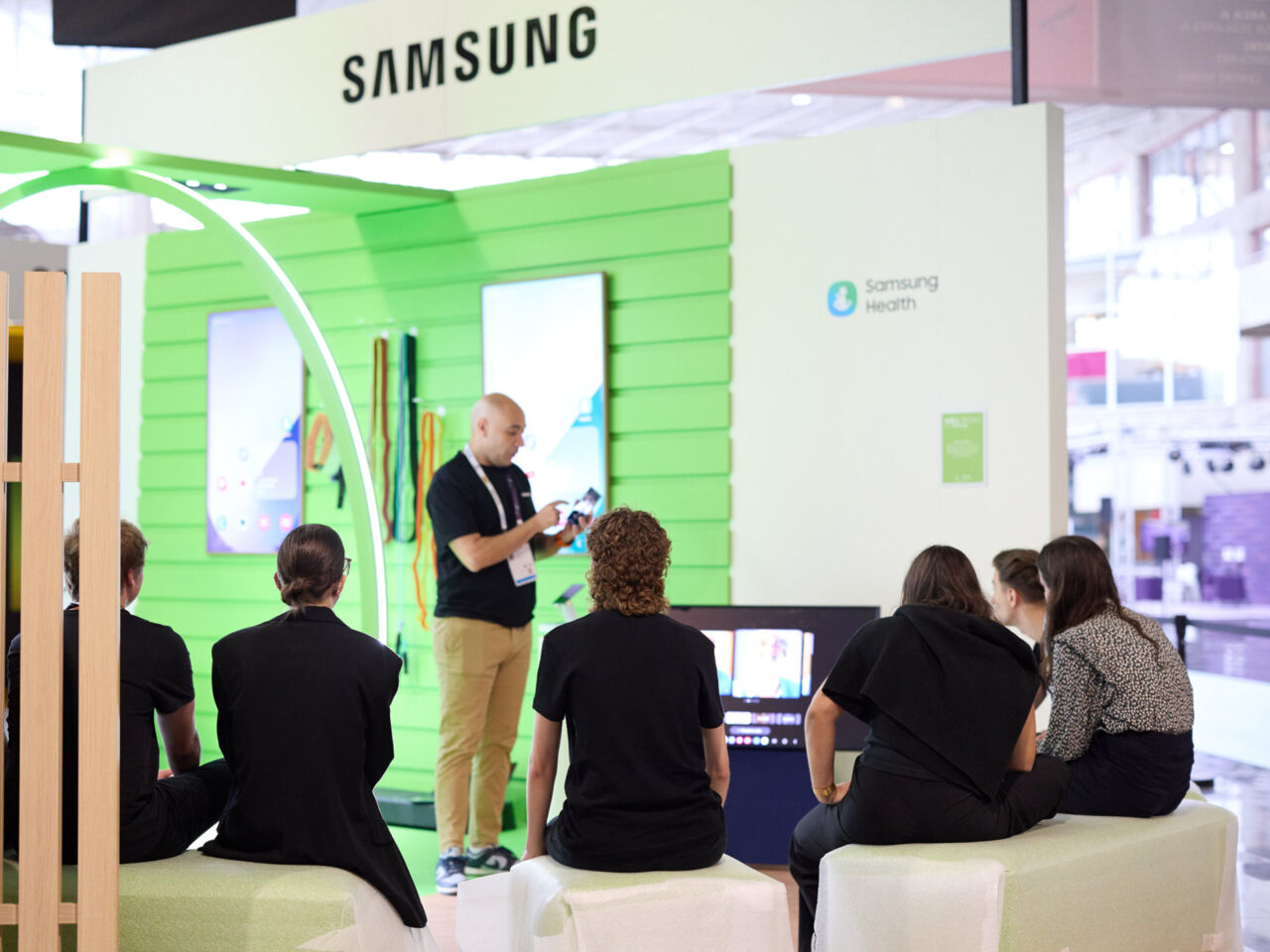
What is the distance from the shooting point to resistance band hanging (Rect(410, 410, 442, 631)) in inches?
223

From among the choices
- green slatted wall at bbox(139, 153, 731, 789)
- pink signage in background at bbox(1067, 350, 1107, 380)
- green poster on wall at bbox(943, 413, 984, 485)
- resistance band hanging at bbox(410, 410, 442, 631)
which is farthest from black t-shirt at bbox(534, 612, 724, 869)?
pink signage in background at bbox(1067, 350, 1107, 380)

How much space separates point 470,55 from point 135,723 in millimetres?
3450

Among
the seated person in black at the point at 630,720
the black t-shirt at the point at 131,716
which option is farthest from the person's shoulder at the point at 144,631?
the seated person in black at the point at 630,720

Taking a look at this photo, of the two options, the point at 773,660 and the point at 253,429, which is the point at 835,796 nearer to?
the point at 773,660

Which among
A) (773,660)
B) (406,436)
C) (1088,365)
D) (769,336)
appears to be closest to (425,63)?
(406,436)

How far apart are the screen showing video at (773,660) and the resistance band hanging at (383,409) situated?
1.77m

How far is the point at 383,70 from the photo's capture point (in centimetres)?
558

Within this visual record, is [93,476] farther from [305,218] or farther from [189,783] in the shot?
[305,218]

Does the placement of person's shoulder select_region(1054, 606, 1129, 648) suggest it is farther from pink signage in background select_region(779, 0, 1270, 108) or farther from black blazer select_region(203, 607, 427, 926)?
pink signage in background select_region(779, 0, 1270, 108)

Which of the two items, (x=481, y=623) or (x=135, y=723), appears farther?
(x=481, y=623)

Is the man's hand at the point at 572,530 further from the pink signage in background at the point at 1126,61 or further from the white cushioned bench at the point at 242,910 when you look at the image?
the white cushioned bench at the point at 242,910

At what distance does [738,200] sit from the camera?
5.00 metres

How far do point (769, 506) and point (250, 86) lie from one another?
301 centimetres

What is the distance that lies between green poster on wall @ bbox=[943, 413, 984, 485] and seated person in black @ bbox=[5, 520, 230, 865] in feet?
8.73
